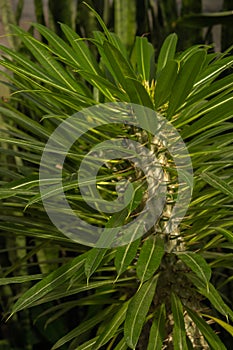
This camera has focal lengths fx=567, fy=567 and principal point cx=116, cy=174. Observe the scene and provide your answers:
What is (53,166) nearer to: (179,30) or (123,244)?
(123,244)

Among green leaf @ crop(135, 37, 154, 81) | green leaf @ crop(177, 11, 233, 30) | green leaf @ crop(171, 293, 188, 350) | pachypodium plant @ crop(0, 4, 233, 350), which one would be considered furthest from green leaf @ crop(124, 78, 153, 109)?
green leaf @ crop(177, 11, 233, 30)

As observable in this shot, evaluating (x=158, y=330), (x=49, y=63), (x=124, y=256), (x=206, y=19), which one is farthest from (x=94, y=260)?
(x=206, y=19)

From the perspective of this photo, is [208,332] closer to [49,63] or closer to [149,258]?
[149,258]

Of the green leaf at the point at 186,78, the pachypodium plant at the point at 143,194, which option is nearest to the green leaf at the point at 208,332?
the pachypodium plant at the point at 143,194

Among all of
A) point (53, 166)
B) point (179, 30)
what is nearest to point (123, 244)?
point (53, 166)

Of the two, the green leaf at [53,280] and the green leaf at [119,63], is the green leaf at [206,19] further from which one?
the green leaf at [53,280]
